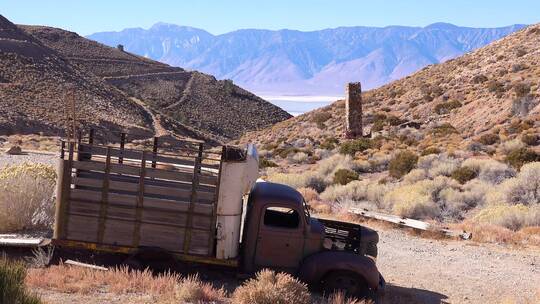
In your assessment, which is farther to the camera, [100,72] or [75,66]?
[100,72]

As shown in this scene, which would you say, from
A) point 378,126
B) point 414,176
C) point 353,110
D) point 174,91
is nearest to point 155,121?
point 174,91

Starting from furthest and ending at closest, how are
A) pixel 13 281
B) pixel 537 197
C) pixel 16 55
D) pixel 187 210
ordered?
1. pixel 16 55
2. pixel 537 197
3. pixel 187 210
4. pixel 13 281

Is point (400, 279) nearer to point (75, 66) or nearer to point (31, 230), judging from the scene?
point (31, 230)

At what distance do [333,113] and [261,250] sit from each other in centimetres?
4833

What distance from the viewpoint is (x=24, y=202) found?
11781 mm

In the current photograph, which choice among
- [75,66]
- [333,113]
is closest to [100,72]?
[75,66]

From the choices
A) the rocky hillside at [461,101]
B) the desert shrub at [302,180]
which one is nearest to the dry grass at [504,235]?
the desert shrub at [302,180]

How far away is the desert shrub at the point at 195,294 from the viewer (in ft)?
26.8

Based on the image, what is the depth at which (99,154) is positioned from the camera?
31.2ft

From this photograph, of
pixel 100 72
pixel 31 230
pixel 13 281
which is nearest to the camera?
pixel 13 281

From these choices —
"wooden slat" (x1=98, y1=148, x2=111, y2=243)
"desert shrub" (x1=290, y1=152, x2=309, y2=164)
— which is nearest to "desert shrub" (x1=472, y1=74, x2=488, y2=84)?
"desert shrub" (x1=290, y1=152, x2=309, y2=164)

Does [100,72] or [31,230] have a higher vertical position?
[100,72]

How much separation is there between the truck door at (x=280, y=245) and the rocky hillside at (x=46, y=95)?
49.8 metres

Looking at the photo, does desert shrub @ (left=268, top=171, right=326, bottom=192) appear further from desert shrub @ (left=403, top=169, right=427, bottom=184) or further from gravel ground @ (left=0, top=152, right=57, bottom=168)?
gravel ground @ (left=0, top=152, right=57, bottom=168)
